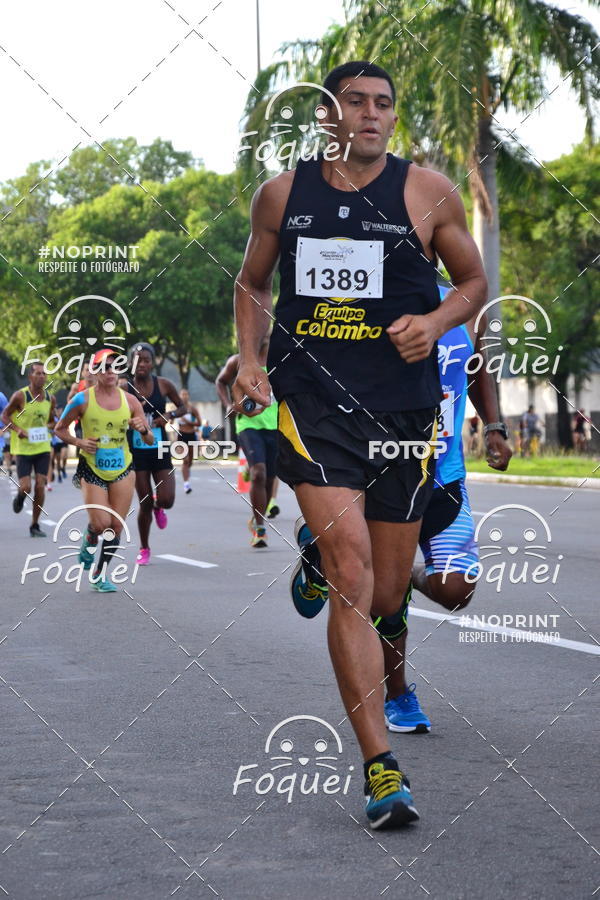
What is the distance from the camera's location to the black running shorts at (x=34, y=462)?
16.0m

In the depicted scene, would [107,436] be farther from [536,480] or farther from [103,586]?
[536,480]

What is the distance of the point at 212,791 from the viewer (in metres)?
4.59

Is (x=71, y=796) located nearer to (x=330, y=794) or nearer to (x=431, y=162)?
(x=330, y=794)

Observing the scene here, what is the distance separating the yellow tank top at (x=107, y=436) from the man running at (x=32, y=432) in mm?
4717

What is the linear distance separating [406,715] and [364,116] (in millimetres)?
2079

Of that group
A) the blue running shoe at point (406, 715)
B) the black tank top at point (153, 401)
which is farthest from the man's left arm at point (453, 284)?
the black tank top at point (153, 401)

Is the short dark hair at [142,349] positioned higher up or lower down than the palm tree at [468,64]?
lower down

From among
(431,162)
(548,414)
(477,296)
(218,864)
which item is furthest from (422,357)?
(548,414)

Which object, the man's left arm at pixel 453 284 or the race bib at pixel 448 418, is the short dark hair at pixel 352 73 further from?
the race bib at pixel 448 418

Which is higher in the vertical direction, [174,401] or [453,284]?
[453,284]

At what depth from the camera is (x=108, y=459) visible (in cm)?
1062

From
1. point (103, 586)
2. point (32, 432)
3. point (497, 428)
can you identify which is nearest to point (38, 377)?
point (32, 432)

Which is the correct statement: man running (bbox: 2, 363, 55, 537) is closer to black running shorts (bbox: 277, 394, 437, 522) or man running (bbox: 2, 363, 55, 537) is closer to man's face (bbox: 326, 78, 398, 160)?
man's face (bbox: 326, 78, 398, 160)

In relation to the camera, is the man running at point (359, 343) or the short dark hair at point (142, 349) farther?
the short dark hair at point (142, 349)
